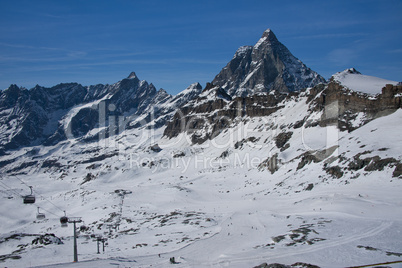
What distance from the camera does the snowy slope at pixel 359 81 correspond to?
93.2 metres

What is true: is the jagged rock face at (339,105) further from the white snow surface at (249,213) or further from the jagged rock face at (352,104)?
the white snow surface at (249,213)

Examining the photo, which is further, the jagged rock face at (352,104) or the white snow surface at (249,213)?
the jagged rock face at (352,104)

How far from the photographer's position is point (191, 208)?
238 ft

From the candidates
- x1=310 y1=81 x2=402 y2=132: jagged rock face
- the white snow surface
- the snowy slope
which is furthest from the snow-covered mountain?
the snowy slope

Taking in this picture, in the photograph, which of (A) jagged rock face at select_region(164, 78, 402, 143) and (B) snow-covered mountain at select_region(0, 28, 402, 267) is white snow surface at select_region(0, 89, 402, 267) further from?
(A) jagged rock face at select_region(164, 78, 402, 143)

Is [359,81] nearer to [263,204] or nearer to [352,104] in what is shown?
[352,104]

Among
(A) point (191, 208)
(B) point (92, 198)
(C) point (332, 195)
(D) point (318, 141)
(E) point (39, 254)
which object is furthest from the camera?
(B) point (92, 198)

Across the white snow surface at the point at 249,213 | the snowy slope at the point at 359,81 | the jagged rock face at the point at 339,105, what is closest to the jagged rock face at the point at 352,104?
the jagged rock face at the point at 339,105

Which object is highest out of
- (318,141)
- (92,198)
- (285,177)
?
(318,141)

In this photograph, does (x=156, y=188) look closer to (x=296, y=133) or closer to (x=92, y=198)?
(x=92, y=198)

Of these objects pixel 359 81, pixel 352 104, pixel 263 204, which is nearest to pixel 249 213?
pixel 263 204

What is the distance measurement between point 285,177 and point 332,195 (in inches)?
1076

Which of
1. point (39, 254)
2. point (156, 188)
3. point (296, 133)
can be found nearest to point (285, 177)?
point (296, 133)

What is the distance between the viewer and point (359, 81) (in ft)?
339
